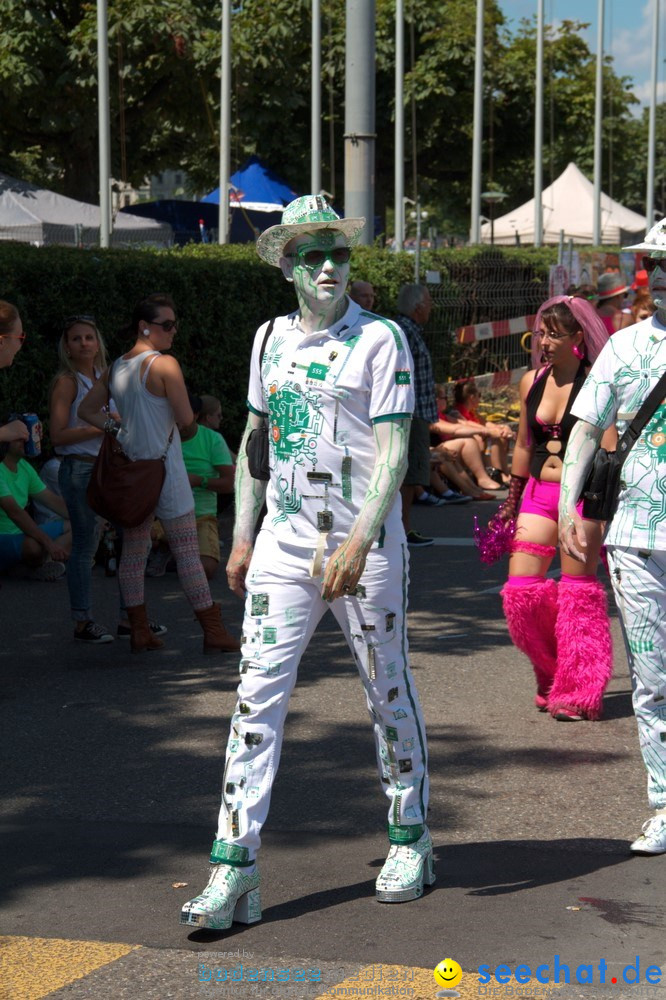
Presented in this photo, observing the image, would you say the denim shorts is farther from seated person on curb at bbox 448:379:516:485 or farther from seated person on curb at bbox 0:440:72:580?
seated person on curb at bbox 448:379:516:485

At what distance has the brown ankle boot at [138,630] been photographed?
8250 mm

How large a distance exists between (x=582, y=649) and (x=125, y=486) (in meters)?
2.60

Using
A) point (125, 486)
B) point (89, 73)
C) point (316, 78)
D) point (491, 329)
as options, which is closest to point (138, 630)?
point (125, 486)

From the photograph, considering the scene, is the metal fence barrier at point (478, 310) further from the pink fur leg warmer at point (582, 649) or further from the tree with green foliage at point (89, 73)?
the pink fur leg warmer at point (582, 649)

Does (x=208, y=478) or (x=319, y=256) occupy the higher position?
(x=319, y=256)

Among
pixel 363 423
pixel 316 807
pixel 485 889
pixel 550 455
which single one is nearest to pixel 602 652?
pixel 550 455

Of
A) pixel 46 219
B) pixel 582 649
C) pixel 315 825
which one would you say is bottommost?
pixel 315 825

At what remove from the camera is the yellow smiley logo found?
390 centimetres

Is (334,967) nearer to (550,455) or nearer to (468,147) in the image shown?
(550,455)

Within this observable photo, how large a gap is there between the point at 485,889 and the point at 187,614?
16.1 feet

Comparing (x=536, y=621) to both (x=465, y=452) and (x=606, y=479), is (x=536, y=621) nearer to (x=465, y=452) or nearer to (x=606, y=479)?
(x=606, y=479)

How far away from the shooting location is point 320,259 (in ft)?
14.8

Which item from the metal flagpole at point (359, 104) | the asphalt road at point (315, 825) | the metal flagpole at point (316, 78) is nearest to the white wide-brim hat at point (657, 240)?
the asphalt road at point (315, 825)

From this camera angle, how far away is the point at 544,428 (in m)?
6.96
